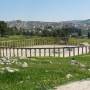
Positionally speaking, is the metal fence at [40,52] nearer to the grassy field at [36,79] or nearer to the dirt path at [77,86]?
the grassy field at [36,79]

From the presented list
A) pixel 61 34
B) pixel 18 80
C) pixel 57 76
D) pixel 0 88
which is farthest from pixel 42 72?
pixel 61 34

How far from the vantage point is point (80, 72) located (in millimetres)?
20859

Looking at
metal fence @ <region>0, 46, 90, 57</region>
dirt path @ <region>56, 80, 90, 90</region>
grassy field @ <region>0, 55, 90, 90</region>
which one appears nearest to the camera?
dirt path @ <region>56, 80, 90, 90</region>

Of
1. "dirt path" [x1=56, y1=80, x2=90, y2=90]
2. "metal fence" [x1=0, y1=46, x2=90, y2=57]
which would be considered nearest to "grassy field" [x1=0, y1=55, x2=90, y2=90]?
"dirt path" [x1=56, y1=80, x2=90, y2=90]

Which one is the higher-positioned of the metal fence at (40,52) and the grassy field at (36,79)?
the grassy field at (36,79)

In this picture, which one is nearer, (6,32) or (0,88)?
(0,88)

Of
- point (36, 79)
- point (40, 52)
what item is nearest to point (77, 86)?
point (36, 79)

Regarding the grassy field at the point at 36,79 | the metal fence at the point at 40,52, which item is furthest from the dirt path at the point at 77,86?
the metal fence at the point at 40,52

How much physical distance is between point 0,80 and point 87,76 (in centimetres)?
437

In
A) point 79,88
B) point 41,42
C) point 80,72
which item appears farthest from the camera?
point 41,42

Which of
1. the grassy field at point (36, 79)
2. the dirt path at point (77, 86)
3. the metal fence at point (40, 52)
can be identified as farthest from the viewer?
the metal fence at point (40, 52)

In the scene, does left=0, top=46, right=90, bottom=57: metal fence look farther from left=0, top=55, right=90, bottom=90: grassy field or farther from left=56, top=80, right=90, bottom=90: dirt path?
left=56, top=80, right=90, bottom=90: dirt path

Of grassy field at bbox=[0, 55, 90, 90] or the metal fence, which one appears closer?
grassy field at bbox=[0, 55, 90, 90]

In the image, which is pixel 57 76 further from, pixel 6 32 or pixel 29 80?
pixel 6 32
